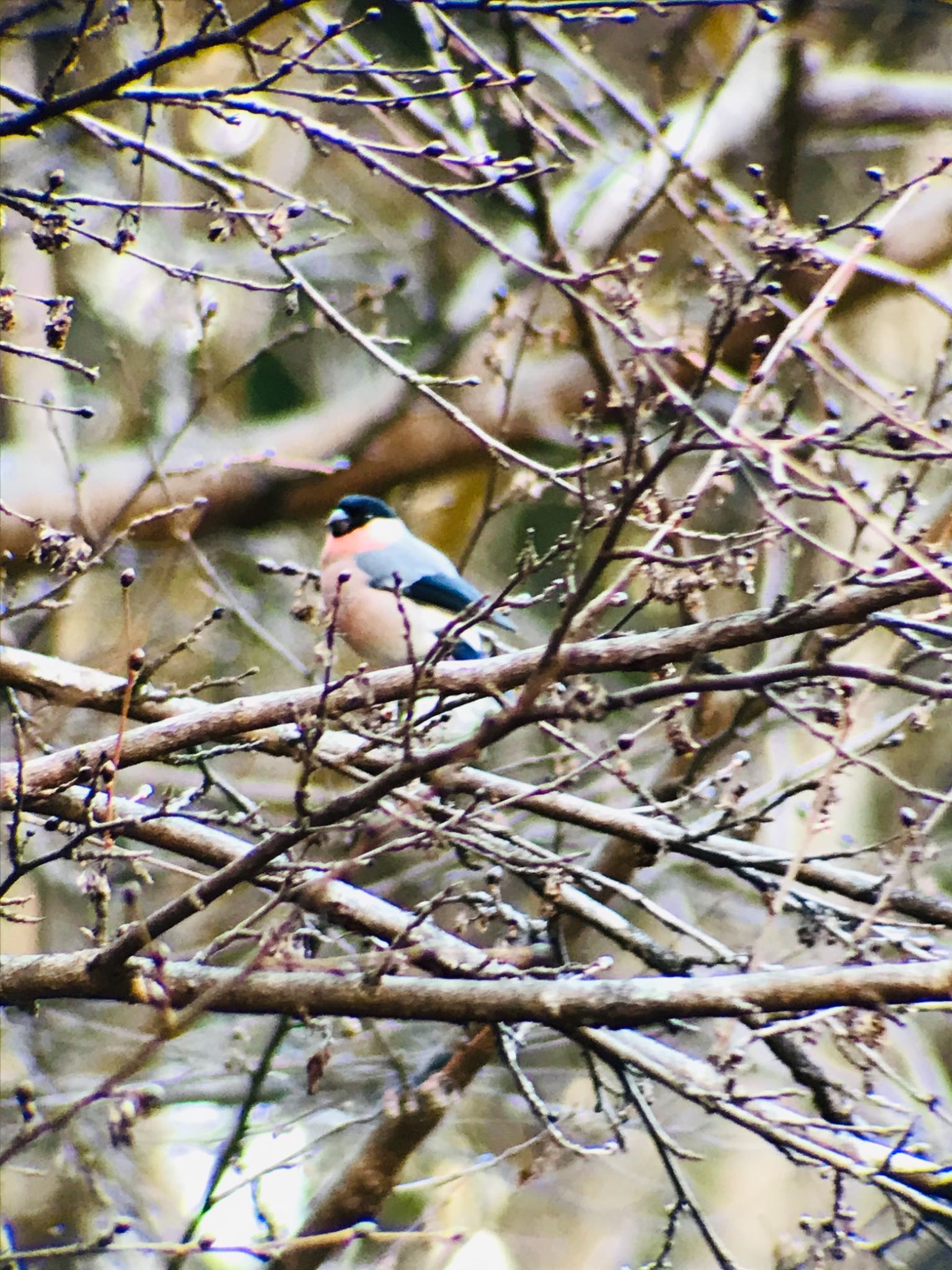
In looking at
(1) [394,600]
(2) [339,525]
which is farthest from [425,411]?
(1) [394,600]

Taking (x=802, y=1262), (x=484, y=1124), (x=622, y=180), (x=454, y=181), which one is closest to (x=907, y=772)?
(x=484, y=1124)

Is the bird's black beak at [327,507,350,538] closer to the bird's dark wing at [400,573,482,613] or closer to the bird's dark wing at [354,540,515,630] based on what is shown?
the bird's dark wing at [354,540,515,630]

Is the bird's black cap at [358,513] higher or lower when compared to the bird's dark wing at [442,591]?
higher

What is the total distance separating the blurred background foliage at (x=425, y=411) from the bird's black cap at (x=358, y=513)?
0.51ft

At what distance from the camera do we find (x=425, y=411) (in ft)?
14.8

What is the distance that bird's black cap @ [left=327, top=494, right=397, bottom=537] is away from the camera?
4.06 metres

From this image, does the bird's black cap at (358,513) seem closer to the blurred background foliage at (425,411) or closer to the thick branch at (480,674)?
the blurred background foliage at (425,411)

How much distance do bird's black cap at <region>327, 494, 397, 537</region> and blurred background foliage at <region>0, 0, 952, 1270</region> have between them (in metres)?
0.15

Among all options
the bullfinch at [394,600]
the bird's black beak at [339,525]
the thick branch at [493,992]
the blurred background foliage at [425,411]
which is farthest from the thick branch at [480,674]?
the bird's black beak at [339,525]

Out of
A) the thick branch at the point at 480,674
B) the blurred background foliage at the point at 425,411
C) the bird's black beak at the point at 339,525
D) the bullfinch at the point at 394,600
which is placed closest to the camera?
the thick branch at the point at 480,674

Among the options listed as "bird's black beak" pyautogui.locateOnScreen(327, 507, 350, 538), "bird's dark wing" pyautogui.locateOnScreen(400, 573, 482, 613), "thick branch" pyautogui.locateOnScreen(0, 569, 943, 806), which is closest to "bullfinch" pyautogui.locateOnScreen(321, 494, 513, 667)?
"bird's dark wing" pyautogui.locateOnScreen(400, 573, 482, 613)

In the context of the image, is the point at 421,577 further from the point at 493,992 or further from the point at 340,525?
the point at 493,992

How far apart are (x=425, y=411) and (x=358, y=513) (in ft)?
1.92

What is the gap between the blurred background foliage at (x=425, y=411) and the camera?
331 cm
